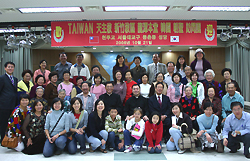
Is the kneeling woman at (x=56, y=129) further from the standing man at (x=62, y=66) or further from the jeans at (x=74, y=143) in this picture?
the standing man at (x=62, y=66)

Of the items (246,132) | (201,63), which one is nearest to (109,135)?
(246,132)

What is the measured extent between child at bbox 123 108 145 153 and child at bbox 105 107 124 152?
0.10 meters

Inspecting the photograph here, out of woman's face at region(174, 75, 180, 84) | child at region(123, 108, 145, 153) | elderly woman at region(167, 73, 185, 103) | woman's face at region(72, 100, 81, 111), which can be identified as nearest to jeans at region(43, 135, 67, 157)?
A: woman's face at region(72, 100, 81, 111)

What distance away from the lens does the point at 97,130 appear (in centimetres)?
344

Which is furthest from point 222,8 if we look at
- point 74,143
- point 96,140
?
point 74,143

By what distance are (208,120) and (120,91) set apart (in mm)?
1858

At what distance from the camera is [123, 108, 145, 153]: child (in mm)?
3318

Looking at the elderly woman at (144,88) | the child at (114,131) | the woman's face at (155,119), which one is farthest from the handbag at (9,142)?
the elderly woman at (144,88)

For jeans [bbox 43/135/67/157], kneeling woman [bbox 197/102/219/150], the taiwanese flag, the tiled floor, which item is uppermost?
the taiwanese flag

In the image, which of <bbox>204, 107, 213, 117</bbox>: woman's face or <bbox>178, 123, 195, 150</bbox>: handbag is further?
<bbox>204, 107, 213, 117</bbox>: woman's face

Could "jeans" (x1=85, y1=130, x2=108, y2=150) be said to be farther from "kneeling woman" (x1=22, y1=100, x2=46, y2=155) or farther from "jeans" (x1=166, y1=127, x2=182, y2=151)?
"jeans" (x1=166, y1=127, x2=182, y2=151)

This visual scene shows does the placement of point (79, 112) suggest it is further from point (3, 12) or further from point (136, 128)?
point (3, 12)

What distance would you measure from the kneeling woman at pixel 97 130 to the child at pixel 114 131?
0.08 metres

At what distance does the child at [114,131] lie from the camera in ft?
11.1
